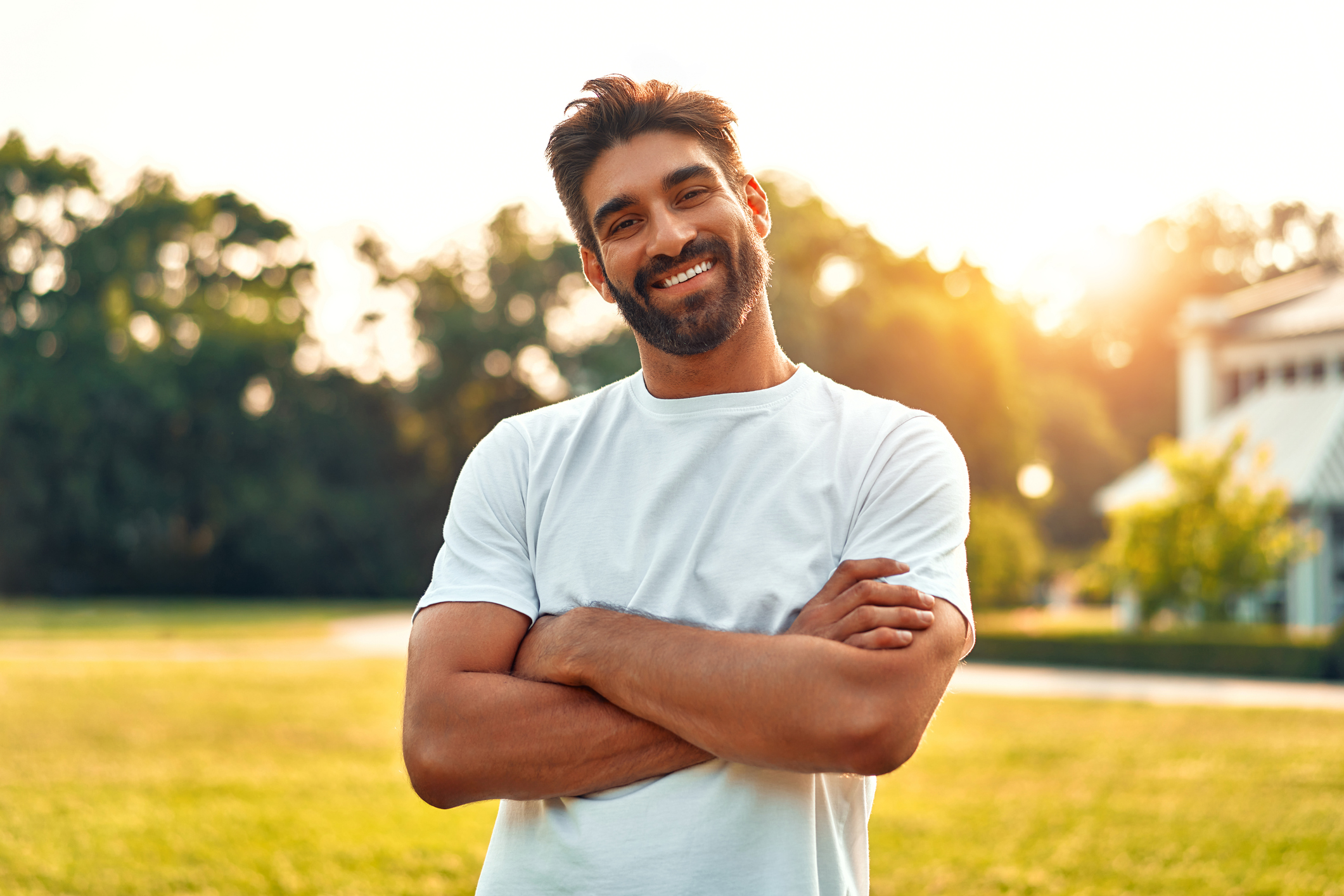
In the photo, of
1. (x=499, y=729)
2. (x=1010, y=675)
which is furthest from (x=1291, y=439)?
(x=499, y=729)

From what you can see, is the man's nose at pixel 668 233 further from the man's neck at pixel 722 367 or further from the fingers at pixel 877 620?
the fingers at pixel 877 620

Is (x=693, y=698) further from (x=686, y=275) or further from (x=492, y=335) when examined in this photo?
(x=492, y=335)

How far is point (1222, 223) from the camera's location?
5391cm

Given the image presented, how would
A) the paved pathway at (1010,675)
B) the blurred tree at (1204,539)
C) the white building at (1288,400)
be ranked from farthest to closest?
the white building at (1288,400) → the blurred tree at (1204,539) → the paved pathway at (1010,675)

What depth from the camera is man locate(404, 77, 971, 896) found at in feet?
7.32

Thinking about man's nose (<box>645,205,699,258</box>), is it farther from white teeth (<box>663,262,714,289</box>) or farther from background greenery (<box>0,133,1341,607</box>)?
background greenery (<box>0,133,1341,607</box>)

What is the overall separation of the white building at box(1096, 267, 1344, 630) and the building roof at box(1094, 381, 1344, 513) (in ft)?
0.07

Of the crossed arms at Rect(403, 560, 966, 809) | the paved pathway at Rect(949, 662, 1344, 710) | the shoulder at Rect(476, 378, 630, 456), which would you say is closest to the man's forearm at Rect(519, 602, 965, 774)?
the crossed arms at Rect(403, 560, 966, 809)

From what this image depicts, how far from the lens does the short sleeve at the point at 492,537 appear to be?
8.14 feet

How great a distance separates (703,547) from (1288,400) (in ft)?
81.2

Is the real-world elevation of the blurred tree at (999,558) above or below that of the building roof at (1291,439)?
below

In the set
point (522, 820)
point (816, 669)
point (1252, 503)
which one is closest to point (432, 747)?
point (522, 820)

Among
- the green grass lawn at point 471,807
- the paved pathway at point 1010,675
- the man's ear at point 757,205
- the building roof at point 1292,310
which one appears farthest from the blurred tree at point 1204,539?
the man's ear at point 757,205

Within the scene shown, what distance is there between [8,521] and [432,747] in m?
40.4
